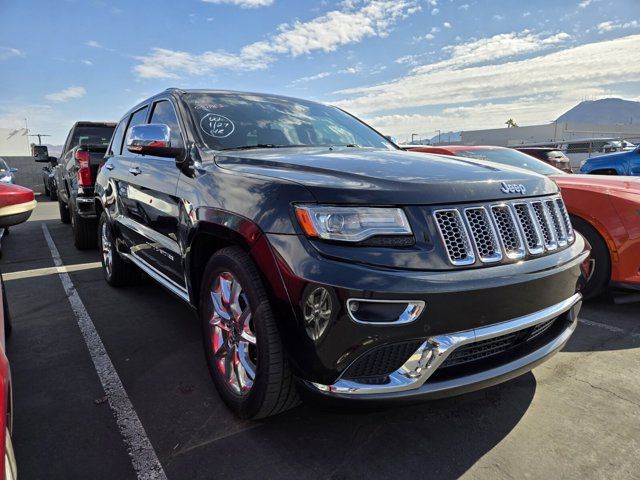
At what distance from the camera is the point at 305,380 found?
187 centimetres

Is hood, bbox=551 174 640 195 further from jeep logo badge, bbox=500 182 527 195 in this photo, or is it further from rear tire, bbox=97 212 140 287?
rear tire, bbox=97 212 140 287

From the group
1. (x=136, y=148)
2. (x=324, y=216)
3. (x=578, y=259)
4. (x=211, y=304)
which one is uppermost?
(x=136, y=148)

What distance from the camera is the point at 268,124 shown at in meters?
3.23

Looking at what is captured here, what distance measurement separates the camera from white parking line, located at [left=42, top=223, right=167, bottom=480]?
80.1 inches

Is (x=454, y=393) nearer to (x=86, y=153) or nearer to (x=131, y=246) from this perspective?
(x=131, y=246)

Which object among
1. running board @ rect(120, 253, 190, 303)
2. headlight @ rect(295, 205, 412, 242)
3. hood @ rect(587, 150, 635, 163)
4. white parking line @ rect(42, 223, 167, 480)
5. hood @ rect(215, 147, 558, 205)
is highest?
hood @ rect(215, 147, 558, 205)

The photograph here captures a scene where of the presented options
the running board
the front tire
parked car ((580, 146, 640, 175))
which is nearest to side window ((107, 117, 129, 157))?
the running board

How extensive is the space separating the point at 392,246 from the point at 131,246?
2973mm

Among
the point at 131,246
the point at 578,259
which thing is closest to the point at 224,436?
the point at 578,259

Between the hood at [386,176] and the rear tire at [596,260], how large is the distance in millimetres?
1813

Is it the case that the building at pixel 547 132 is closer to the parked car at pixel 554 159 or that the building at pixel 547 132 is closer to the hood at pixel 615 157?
the hood at pixel 615 157

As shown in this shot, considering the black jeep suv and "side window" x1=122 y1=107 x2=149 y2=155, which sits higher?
"side window" x1=122 y1=107 x2=149 y2=155

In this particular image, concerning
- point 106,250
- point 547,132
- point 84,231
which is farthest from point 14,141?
point 547,132

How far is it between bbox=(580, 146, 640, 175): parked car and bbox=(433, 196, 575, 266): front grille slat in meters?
10.1
